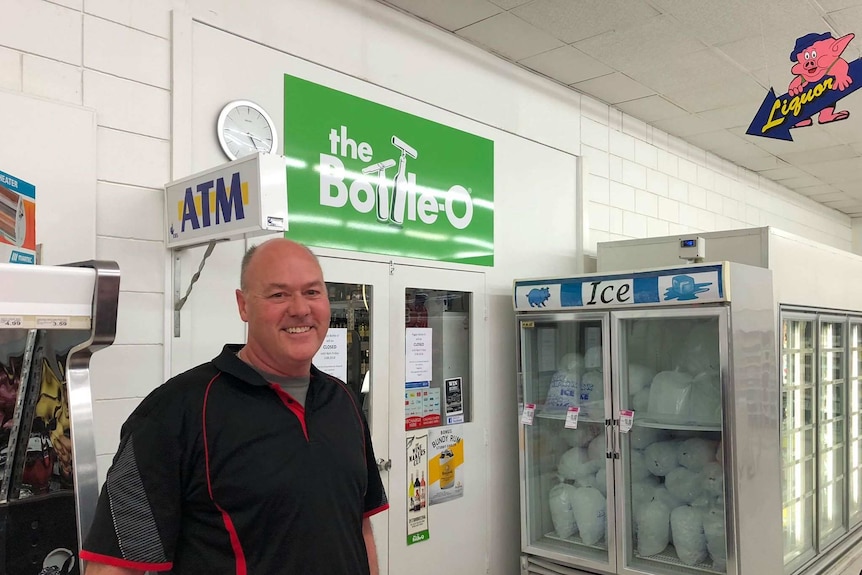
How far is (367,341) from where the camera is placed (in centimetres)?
320

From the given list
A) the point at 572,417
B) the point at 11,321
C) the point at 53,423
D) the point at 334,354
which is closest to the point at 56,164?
the point at 53,423

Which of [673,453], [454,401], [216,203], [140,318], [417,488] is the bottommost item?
[417,488]

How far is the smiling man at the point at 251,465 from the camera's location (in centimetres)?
144

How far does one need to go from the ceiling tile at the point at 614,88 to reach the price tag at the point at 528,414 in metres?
2.10

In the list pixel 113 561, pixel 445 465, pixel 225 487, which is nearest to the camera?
pixel 113 561

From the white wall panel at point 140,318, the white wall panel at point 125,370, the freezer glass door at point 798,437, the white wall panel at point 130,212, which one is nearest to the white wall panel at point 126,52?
the white wall panel at point 130,212

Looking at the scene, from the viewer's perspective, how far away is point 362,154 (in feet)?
10.6

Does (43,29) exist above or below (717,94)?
below

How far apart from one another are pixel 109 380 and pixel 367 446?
0.98m

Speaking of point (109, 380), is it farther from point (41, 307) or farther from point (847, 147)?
point (847, 147)

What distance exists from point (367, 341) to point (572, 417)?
1.24 m

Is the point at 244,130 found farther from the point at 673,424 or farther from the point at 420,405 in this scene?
the point at 673,424

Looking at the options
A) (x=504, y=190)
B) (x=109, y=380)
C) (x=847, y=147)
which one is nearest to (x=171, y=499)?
(x=109, y=380)

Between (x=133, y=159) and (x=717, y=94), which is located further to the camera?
(x=717, y=94)
